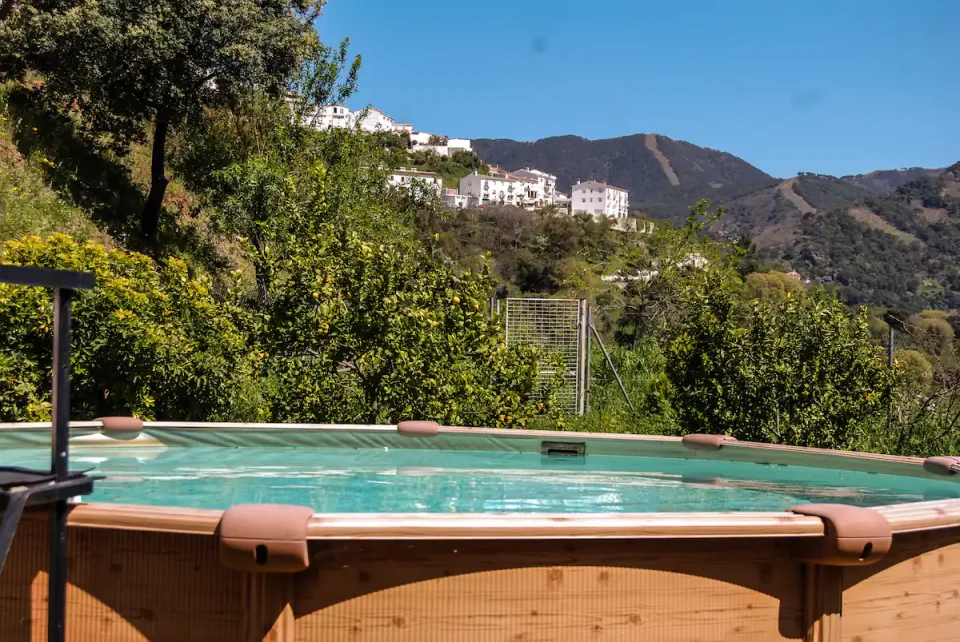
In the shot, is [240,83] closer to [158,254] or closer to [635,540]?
[158,254]

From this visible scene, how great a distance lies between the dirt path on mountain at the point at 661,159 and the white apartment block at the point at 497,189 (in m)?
57.6

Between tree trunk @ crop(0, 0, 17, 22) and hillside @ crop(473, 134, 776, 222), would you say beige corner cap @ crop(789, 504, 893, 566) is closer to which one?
tree trunk @ crop(0, 0, 17, 22)

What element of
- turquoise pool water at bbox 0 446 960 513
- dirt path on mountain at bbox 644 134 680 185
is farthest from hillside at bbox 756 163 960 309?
dirt path on mountain at bbox 644 134 680 185

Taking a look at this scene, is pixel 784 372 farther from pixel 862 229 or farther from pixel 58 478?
pixel 862 229

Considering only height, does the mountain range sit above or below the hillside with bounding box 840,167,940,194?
below

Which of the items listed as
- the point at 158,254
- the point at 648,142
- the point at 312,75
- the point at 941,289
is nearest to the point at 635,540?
the point at 312,75

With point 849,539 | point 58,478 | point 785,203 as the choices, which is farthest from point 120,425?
point 785,203

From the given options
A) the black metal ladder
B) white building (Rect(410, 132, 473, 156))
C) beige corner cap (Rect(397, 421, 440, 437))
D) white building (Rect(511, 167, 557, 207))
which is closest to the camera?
the black metal ladder

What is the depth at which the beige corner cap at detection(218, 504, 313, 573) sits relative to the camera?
8.15 feet

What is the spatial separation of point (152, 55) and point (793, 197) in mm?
94998

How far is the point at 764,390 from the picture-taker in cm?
717

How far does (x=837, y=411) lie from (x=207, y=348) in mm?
5220

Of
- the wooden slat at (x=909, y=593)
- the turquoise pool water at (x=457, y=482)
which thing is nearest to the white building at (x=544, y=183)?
the turquoise pool water at (x=457, y=482)

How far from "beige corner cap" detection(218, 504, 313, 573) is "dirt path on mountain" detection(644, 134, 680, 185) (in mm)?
169211
